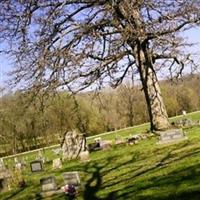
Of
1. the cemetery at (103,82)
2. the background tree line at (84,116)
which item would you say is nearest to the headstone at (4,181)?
the cemetery at (103,82)

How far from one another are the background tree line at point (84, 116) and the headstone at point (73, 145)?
195 inches

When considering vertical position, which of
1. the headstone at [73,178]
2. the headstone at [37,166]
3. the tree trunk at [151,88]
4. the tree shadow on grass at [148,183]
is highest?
the tree trunk at [151,88]

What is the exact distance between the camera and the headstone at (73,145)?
23.9 metres

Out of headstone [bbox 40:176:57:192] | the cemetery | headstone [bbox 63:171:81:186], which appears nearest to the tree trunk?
the cemetery

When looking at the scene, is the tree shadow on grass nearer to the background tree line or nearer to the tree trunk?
the tree trunk

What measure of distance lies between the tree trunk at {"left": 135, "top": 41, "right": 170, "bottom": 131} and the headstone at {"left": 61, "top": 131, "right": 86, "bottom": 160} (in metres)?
3.84

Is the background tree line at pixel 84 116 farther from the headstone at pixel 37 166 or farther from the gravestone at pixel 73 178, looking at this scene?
the gravestone at pixel 73 178

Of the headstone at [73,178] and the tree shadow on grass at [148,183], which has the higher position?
the headstone at [73,178]

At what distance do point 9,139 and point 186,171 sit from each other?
4535 cm

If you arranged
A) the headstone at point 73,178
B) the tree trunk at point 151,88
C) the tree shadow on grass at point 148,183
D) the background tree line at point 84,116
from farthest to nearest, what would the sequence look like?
1. the background tree line at point 84,116
2. the tree trunk at point 151,88
3. the headstone at point 73,178
4. the tree shadow on grass at point 148,183

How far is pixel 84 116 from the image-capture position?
6662 cm

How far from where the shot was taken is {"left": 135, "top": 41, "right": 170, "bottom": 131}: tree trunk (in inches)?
902

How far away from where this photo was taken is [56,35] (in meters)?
21.1

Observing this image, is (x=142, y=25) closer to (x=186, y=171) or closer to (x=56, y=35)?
(x=56, y=35)
